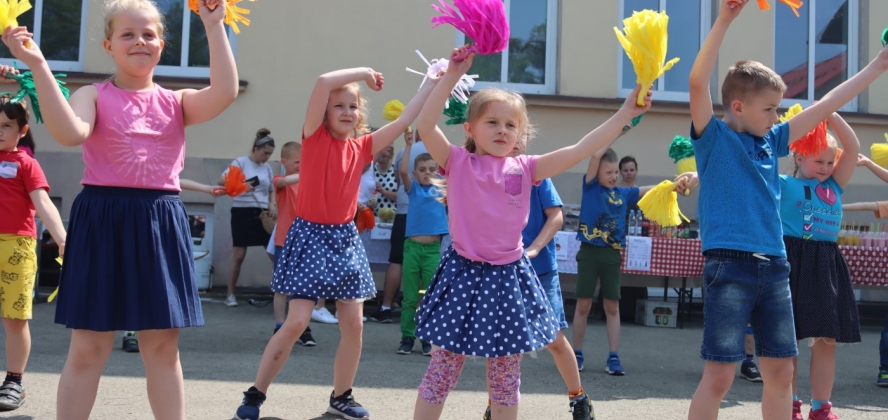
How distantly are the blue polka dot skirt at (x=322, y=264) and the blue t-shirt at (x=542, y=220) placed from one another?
0.99 m

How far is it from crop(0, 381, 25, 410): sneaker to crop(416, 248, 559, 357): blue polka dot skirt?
2.30m

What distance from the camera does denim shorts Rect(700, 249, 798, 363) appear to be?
375 centimetres

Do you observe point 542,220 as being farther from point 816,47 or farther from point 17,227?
point 816,47

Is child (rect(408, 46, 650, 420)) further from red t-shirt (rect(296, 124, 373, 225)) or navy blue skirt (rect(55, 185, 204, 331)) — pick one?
navy blue skirt (rect(55, 185, 204, 331))

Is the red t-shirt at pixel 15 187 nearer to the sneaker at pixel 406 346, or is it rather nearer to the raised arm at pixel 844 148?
the sneaker at pixel 406 346

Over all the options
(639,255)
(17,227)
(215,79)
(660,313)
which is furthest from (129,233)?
(660,313)

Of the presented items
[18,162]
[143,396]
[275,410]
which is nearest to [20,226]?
[18,162]

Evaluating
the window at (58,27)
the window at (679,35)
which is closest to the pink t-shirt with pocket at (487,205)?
the window at (679,35)

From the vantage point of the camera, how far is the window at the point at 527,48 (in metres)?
11.4

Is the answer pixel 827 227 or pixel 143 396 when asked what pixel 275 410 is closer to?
pixel 143 396

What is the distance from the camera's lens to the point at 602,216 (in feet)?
22.3

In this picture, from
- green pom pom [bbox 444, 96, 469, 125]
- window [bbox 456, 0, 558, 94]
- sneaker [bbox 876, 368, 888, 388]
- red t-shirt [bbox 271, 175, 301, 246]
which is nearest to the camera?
green pom pom [bbox 444, 96, 469, 125]

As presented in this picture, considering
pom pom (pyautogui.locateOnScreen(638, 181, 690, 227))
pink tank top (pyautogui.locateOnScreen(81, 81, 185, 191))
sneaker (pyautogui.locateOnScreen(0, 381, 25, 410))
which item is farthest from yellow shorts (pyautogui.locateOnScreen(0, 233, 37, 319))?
pom pom (pyautogui.locateOnScreen(638, 181, 690, 227))

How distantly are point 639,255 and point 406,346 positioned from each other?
318 centimetres
